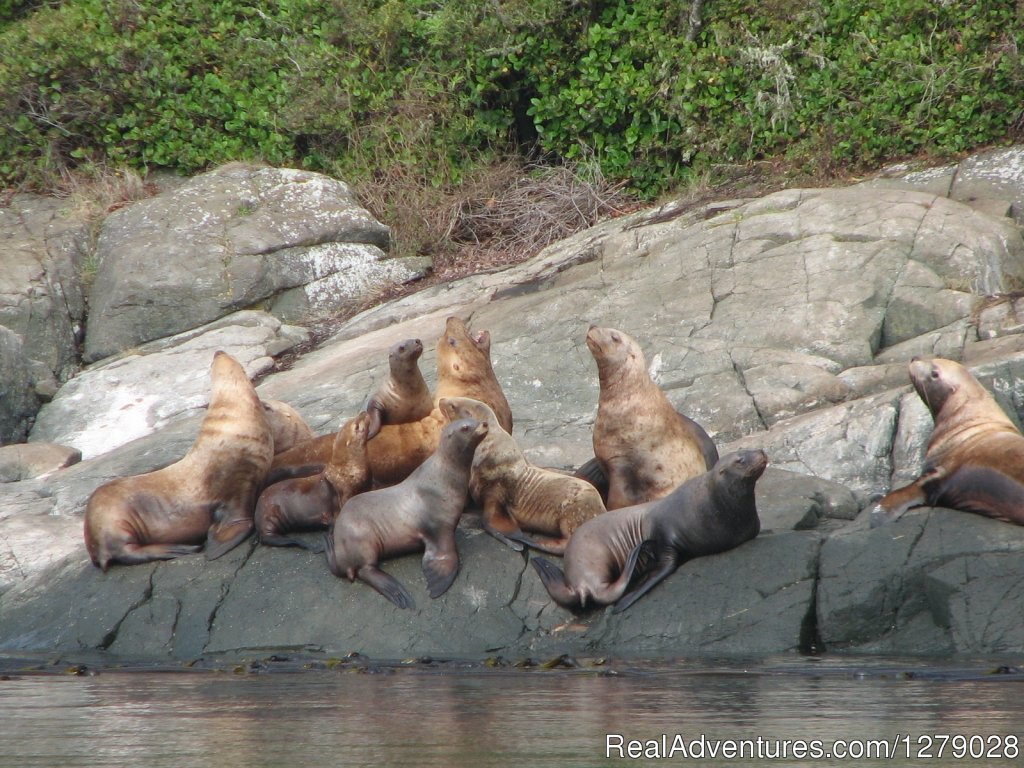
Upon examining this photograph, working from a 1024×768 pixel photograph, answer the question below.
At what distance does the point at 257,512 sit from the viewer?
321 inches

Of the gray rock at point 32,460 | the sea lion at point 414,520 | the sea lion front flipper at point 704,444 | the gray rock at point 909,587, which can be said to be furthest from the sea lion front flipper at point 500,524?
the gray rock at point 32,460

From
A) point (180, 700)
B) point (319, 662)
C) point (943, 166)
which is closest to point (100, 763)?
point (180, 700)

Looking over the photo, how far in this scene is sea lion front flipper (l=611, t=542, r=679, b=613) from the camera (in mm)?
6930

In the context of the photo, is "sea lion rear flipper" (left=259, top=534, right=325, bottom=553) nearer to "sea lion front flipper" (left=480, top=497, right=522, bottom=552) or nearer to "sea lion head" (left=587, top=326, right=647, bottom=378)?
"sea lion front flipper" (left=480, top=497, right=522, bottom=552)

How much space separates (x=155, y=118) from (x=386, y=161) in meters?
2.92

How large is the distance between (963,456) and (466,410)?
9.58 ft

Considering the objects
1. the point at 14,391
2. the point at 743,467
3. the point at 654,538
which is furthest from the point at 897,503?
the point at 14,391

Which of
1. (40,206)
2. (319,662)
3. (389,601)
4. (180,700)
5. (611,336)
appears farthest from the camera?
(40,206)

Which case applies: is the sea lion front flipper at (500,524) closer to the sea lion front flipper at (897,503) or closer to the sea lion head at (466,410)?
the sea lion head at (466,410)

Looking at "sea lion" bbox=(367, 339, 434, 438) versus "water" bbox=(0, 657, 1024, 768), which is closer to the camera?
"water" bbox=(0, 657, 1024, 768)

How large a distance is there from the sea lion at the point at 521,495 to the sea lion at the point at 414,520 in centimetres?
28

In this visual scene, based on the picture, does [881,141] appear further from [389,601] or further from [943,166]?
[389,601]

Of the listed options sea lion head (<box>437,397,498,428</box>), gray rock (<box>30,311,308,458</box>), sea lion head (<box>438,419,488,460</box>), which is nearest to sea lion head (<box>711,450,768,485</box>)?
sea lion head (<box>438,419,488,460</box>)

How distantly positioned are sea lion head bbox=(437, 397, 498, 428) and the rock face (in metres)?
0.69
